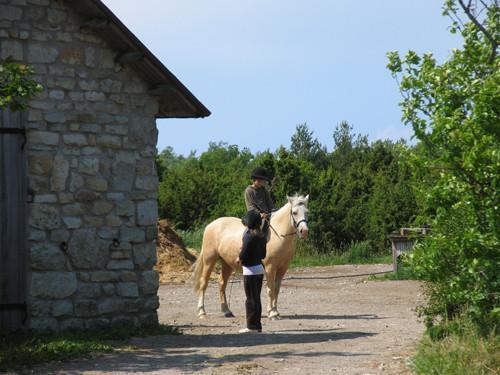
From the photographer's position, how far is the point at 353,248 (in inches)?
1240

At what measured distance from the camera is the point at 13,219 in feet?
40.0

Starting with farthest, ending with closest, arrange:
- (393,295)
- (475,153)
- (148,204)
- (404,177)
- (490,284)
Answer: (404,177)
(393,295)
(148,204)
(490,284)
(475,153)

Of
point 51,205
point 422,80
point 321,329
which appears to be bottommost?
point 321,329

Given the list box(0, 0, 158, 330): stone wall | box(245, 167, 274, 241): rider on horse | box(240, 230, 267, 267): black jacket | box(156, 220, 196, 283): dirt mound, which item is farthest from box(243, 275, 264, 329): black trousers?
box(156, 220, 196, 283): dirt mound

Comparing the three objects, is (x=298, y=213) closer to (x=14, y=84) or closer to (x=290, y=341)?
(x=290, y=341)

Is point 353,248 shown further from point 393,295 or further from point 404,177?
point 393,295

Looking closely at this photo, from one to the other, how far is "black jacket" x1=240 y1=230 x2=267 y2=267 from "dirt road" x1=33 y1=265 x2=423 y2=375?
103 cm

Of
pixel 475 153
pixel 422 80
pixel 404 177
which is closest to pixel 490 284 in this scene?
pixel 475 153

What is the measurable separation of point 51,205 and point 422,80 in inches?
214

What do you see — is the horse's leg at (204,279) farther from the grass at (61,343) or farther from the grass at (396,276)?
the grass at (396,276)

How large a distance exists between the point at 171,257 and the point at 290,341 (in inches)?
557

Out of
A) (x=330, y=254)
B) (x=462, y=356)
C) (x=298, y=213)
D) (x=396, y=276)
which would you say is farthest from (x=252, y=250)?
(x=330, y=254)

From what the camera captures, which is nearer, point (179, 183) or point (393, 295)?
point (393, 295)

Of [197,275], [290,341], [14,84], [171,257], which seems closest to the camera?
[14,84]
